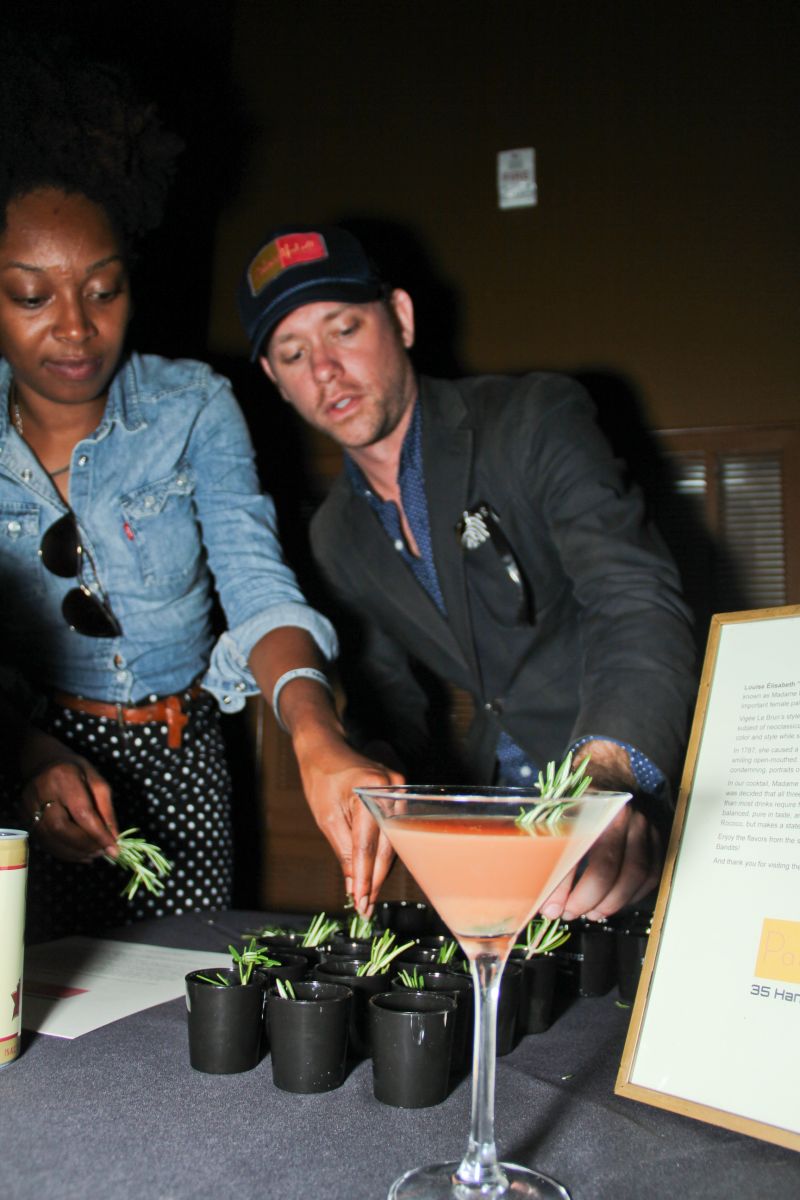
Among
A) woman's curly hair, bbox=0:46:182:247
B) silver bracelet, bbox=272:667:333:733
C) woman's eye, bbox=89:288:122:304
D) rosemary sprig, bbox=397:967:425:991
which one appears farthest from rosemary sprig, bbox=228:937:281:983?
woman's curly hair, bbox=0:46:182:247

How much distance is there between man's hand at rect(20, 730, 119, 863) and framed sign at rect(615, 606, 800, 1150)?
79 cm

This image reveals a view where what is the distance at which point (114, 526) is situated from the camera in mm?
1789

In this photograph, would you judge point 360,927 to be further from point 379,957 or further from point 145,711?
point 145,711

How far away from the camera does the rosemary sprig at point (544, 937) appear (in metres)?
1.09

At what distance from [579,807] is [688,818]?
212 mm

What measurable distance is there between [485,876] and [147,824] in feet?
3.89

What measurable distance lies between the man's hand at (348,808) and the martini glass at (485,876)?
1.06 feet

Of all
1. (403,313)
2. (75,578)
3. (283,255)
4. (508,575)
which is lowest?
(508,575)

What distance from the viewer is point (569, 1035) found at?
1052mm

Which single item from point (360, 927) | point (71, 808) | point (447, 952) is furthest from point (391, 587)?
point (447, 952)

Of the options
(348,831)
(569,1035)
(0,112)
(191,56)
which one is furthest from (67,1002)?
(191,56)

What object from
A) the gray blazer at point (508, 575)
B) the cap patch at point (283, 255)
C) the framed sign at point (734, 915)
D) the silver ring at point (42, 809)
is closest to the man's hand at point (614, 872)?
the framed sign at point (734, 915)

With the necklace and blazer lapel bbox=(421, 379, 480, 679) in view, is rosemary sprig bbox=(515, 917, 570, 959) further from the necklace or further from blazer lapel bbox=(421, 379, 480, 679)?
the necklace

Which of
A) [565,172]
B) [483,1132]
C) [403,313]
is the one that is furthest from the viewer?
[565,172]
